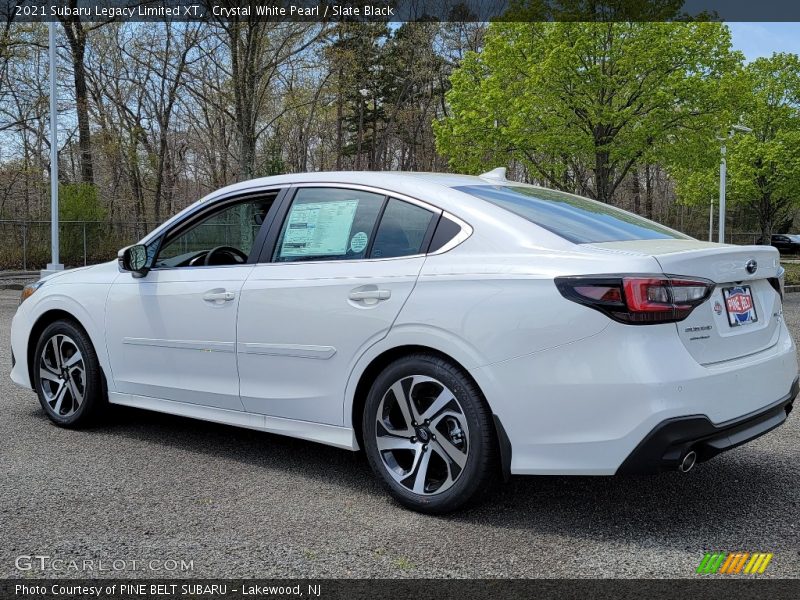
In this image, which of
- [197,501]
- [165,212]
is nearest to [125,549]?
[197,501]

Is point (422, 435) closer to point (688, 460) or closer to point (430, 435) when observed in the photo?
point (430, 435)

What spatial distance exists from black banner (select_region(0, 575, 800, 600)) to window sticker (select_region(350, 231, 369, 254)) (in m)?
1.71

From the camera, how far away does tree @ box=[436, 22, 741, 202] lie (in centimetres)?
1991

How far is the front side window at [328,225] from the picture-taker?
4.20m

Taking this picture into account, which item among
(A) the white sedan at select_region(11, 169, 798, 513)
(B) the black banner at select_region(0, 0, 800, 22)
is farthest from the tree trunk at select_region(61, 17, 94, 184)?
(A) the white sedan at select_region(11, 169, 798, 513)

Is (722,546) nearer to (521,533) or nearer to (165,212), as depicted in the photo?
(521,533)

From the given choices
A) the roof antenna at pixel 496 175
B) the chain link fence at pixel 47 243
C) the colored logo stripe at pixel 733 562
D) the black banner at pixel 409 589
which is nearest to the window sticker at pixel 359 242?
the roof antenna at pixel 496 175

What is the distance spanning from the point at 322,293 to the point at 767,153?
41.0 metres

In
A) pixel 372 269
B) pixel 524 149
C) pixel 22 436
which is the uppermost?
pixel 524 149

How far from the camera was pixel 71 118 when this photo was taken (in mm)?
35031

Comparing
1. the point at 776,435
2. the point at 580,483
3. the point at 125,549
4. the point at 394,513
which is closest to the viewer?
the point at 125,549

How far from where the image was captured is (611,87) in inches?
786

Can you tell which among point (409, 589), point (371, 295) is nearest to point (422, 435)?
point (371, 295)

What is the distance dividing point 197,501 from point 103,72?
34.0 metres
